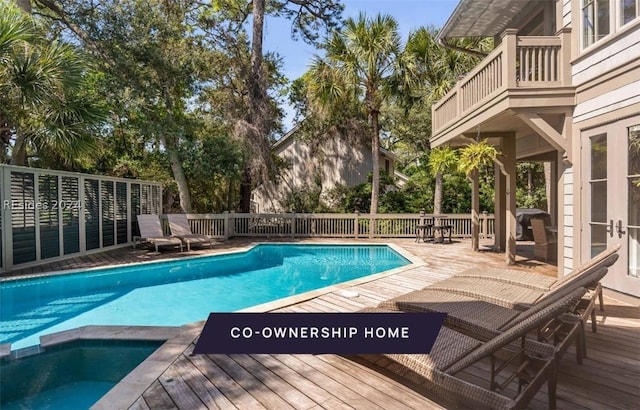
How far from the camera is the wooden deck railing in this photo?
1241 centimetres

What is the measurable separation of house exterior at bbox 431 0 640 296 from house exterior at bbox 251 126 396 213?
989 centimetres

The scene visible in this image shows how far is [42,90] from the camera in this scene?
6637mm

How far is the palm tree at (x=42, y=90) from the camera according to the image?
20.9 ft

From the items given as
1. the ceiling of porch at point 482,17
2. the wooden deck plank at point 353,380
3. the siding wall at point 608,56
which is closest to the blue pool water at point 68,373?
the wooden deck plank at point 353,380

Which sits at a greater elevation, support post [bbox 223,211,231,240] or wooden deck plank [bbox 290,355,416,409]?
support post [bbox 223,211,231,240]

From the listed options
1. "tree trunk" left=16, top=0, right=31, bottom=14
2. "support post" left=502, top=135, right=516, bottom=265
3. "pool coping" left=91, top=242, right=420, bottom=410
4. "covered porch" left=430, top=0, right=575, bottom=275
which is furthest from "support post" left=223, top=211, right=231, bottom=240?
A: "support post" left=502, top=135, right=516, bottom=265

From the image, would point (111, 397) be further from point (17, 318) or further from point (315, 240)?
point (315, 240)

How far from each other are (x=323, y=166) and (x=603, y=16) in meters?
12.9

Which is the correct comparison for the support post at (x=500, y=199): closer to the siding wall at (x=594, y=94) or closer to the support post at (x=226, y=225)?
the siding wall at (x=594, y=94)

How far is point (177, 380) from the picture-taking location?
269cm

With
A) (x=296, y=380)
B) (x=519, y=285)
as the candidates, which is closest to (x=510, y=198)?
(x=519, y=285)

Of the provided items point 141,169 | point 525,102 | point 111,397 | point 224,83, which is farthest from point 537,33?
point 141,169

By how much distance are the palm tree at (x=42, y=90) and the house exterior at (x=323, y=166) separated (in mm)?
9555

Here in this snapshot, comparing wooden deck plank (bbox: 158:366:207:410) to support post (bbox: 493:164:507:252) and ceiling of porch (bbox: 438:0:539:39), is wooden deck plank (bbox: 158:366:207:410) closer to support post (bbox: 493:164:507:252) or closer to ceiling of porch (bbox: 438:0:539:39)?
ceiling of porch (bbox: 438:0:539:39)
